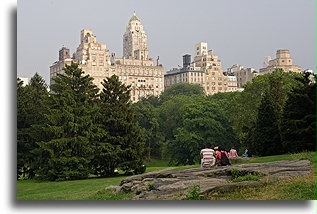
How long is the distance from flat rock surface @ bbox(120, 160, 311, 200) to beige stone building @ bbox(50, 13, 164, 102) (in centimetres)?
7732

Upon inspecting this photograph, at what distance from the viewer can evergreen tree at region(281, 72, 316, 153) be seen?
22.3m

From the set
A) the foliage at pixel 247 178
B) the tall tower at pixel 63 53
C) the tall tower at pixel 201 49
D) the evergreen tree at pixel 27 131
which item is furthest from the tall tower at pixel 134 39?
the foliage at pixel 247 178

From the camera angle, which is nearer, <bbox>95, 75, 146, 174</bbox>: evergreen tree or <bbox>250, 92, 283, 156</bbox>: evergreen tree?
<bbox>95, 75, 146, 174</bbox>: evergreen tree

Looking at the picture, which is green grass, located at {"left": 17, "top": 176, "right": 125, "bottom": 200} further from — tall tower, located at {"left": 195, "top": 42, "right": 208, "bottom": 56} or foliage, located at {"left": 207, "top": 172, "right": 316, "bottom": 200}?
tall tower, located at {"left": 195, "top": 42, "right": 208, "bottom": 56}

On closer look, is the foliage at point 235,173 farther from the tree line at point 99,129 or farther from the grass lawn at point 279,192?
the tree line at point 99,129

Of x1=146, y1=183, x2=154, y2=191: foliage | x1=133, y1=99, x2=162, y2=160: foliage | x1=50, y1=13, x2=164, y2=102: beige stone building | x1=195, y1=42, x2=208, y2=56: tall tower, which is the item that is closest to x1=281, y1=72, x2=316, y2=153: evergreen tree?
x1=146, y1=183, x2=154, y2=191: foliage

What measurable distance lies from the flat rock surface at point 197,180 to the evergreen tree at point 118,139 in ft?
36.7

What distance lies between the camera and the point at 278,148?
26703 millimetres

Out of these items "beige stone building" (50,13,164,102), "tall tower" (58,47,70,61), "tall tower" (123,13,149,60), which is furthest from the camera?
"tall tower" (123,13,149,60)

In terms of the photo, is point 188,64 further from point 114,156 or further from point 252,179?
point 252,179

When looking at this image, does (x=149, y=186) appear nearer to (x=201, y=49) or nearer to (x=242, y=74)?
(x=201, y=49)

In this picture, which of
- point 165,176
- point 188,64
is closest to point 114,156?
point 165,176

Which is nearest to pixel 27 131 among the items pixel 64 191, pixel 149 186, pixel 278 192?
pixel 64 191

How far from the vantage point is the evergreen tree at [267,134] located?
26.8 metres
